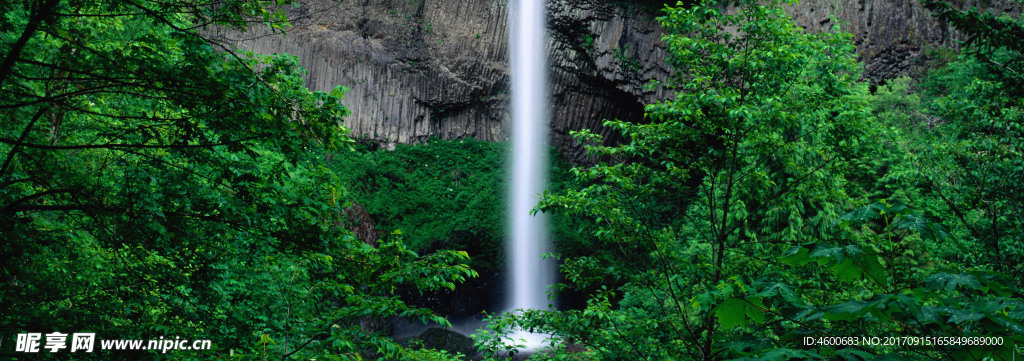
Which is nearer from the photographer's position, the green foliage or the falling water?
the green foliage

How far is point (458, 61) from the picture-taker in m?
20.5

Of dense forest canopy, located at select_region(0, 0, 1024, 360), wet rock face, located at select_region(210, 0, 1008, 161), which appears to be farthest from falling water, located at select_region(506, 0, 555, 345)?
dense forest canopy, located at select_region(0, 0, 1024, 360)

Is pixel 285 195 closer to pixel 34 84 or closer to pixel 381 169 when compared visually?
pixel 34 84

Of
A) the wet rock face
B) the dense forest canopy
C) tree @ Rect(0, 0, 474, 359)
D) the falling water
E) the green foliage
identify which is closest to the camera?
the dense forest canopy

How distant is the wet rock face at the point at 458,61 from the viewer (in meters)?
19.4

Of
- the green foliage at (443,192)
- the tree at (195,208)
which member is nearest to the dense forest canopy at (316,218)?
the tree at (195,208)

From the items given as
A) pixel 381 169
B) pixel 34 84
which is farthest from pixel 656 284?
pixel 381 169

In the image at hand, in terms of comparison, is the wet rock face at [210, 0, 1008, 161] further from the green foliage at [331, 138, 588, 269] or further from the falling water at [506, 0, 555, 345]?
the green foliage at [331, 138, 588, 269]

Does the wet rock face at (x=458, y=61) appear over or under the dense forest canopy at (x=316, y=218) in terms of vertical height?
over

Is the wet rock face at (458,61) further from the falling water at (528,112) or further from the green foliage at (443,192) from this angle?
the green foliage at (443,192)

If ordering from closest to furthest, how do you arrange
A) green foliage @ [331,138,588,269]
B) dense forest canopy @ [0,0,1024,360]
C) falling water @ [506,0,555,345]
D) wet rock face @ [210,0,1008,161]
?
dense forest canopy @ [0,0,1024,360], green foliage @ [331,138,588,269], falling water @ [506,0,555,345], wet rock face @ [210,0,1008,161]

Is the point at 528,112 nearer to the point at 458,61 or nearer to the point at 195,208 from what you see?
the point at 458,61

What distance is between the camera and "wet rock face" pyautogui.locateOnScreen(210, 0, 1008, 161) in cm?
1939

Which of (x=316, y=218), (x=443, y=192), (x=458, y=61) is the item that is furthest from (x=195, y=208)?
(x=458, y=61)
